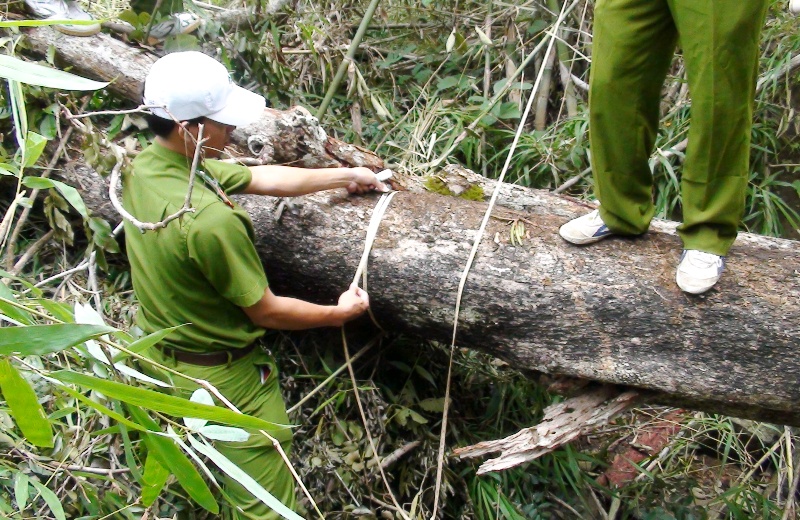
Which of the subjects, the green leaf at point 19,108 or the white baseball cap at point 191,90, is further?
the white baseball cap at point 191,90

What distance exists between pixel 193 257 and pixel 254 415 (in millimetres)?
593

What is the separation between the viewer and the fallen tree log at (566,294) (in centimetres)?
198

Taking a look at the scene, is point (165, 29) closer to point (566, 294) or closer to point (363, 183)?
point (363, 183)

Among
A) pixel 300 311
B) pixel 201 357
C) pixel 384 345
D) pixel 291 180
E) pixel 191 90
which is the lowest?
pixel 384 345

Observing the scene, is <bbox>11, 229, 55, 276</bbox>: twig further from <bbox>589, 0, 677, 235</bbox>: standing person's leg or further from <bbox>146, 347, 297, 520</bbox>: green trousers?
<bbox>589, 0, 677, 235</bbox>: standing person's leg

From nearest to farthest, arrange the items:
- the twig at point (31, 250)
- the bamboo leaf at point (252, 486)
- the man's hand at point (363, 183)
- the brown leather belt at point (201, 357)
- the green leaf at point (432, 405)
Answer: the bamboo leaf at point (252, 486), the brown leather belt at point (201, 357), the man's hand at point (363, 183), the green leaf at point (432, 405), the twig at point (31, 250)

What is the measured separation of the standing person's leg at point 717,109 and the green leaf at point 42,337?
5.25 ft

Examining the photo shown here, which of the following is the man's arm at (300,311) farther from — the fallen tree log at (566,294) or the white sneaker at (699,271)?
the white sneaker at (699,271)

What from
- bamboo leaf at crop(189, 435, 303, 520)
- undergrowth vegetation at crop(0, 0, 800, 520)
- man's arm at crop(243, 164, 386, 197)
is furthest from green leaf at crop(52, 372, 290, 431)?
man's arm at crop(243, 164, 386, 197)

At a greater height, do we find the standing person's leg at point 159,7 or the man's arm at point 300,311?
the standing person's leg at point 159,7

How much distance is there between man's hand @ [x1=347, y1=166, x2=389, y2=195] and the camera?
8.18 ft

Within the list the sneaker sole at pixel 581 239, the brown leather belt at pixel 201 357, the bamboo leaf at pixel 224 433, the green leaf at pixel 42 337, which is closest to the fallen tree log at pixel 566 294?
the sneaker sole at pixel 581 239

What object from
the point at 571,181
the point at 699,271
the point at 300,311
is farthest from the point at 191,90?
the point at 571,181

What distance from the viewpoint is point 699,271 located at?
6.60 feet
